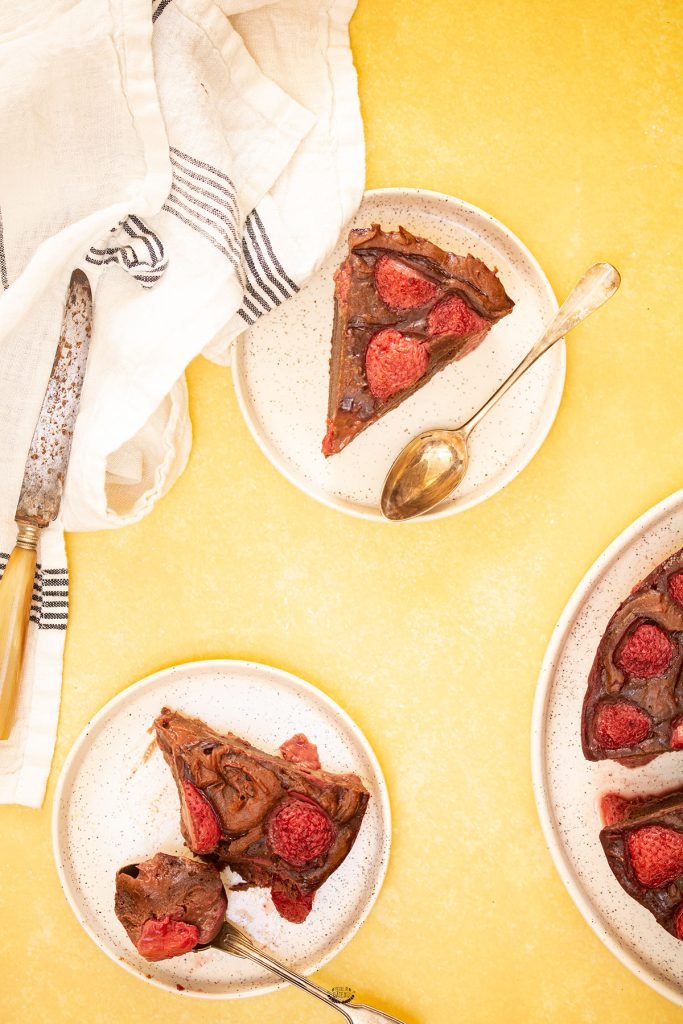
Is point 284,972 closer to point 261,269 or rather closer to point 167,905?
point 167,905

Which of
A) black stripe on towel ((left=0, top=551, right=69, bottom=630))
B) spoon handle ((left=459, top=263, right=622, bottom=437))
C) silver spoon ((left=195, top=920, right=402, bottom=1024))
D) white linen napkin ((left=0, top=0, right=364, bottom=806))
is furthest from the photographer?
black stripe on towel ((left=0, top=551, right=69, bottom=630))

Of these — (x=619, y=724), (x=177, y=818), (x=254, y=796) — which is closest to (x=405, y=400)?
(x=619, y=724)

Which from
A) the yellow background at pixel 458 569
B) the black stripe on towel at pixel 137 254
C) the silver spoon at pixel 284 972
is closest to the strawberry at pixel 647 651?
the yellow background at pixel 458 569

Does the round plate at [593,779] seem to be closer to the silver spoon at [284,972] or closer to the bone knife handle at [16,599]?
the silver spoon at [284,972]

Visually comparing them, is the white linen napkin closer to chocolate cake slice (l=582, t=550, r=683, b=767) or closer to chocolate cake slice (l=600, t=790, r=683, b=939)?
chocolate cake slice (l=582, t=550, r=683, b=767)

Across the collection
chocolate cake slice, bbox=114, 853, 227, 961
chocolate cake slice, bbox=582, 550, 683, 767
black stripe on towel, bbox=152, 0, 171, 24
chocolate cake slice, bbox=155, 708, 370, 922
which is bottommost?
chocolate cake slice, bbox=114, 853, 227, 961

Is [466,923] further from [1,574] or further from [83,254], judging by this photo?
[83,254]

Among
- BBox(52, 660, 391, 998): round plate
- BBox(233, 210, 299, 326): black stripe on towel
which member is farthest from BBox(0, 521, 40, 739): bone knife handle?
BBox(233, 210, 299, 326): black stripe on towel

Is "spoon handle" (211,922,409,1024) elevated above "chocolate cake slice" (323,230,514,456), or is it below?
below

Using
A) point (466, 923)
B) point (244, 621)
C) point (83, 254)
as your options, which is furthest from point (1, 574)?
point (466, 923)
